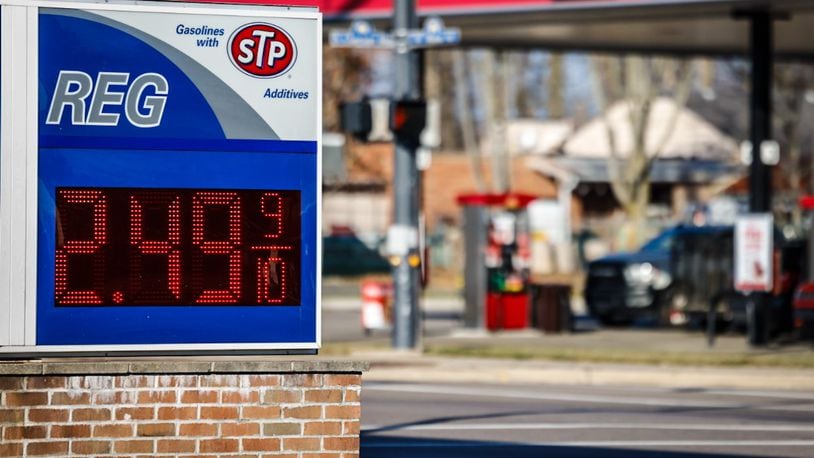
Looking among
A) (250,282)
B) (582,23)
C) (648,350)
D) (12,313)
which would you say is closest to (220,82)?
(250,282)

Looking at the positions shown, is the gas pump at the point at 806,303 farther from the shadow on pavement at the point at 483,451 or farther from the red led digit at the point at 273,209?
the red led digit at the point at 273,209

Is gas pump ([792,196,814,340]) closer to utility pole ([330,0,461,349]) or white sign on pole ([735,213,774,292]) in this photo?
white sign on pole ([735,213,774,292])

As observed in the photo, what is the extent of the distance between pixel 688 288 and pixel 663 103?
49924mm

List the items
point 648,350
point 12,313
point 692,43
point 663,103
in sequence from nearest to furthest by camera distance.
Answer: point 12,313 < point 648,350 < point 692,43 < point 663,103

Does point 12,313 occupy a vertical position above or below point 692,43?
below

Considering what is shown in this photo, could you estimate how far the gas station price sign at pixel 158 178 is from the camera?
7.61 metres

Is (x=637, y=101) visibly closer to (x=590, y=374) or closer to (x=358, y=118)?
(x=358, y=118)

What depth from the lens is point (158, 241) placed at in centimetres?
770

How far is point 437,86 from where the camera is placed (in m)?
53.7

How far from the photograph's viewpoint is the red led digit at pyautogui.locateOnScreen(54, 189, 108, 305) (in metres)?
7.62

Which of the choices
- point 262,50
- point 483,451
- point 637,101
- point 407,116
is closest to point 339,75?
point 637,101

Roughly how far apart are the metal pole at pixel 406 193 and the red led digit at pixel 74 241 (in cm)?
1321

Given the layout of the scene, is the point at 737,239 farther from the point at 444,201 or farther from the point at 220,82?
the point at 444,201

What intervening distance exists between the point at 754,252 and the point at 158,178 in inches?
595
